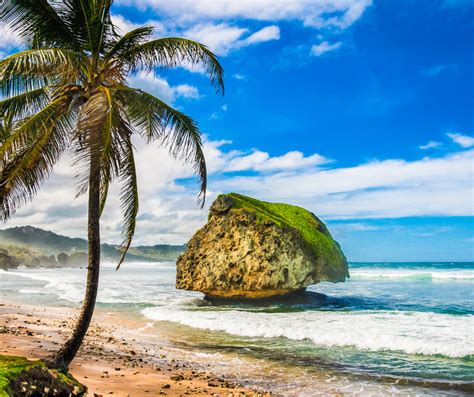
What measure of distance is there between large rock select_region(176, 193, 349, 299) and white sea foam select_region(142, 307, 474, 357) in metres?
2.09

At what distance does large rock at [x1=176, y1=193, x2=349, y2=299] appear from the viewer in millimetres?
23578

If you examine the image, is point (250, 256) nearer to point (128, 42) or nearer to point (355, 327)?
point (355, 327)

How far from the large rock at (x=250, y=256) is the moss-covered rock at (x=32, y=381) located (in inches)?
685

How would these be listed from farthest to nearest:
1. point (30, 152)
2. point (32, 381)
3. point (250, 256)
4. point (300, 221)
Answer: point (300, 221), point (250, 256), point (30, 152), point (32, 381)

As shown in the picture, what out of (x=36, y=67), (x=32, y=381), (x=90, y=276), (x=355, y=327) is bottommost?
(x=355, y=327)

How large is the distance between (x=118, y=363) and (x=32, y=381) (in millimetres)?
6840

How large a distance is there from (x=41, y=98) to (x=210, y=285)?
16.1 metres

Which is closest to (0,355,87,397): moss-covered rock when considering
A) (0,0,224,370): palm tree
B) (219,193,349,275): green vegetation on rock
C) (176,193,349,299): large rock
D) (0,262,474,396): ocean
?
(0,0,224,370): palm tree

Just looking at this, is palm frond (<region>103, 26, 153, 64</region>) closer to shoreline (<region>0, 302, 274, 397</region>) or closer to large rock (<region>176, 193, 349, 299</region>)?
shoreline (<region>0, 302, 274, 397</region>)

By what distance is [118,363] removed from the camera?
12.1 metres

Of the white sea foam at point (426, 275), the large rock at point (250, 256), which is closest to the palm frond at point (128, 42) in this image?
the large rock at point (250, 256)

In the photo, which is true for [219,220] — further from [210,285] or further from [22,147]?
[22,147]

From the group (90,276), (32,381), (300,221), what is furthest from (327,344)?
(300,221)

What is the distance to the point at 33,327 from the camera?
1792 centimetres
